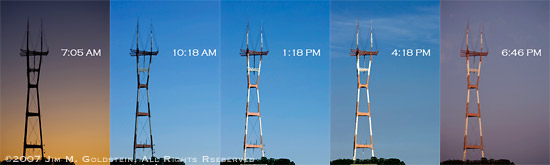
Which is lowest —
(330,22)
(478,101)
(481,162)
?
(481,162)

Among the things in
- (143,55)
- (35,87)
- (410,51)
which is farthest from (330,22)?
(35,87)

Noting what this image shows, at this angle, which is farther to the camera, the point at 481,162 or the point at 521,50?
the point at 481,162

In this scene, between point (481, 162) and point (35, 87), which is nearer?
point (35, 87)

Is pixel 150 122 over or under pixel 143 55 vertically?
under

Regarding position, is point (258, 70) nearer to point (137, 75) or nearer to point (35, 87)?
point (137, 75)

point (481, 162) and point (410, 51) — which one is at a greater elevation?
point (410, 51)

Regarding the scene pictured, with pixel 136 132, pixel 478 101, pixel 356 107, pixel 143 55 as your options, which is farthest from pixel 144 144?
pixel 478 101

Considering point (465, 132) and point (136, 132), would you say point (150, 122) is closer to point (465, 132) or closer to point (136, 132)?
point (136, 132)
